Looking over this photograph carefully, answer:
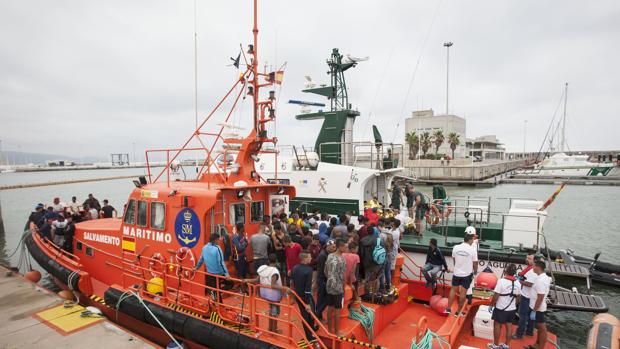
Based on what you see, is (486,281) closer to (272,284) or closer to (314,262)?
(314,262)

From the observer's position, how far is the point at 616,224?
837 inches

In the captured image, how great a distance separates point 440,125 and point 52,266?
7247 centimetres

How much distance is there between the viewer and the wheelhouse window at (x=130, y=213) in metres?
7.06

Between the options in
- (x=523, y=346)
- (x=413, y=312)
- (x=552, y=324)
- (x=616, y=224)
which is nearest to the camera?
(x=523, y=346)

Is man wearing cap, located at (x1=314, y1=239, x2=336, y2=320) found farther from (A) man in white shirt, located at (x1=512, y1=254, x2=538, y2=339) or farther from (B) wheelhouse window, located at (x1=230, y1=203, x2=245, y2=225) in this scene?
(A) man in white shirt, located at (x1=512, y1=254, x2=538, y2=339)

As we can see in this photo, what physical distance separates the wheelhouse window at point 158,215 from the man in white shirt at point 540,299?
6.61m

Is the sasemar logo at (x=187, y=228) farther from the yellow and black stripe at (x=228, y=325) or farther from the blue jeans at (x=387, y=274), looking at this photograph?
the blue jeans at (x=387, y=274)

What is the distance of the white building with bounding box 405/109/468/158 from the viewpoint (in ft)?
228

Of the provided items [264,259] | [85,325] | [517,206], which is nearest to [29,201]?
[85,325]

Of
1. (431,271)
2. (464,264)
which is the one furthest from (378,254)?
(431,271)

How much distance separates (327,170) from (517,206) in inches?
237

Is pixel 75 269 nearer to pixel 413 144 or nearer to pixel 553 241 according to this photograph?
pixel 553 241

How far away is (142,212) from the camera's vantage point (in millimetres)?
6918

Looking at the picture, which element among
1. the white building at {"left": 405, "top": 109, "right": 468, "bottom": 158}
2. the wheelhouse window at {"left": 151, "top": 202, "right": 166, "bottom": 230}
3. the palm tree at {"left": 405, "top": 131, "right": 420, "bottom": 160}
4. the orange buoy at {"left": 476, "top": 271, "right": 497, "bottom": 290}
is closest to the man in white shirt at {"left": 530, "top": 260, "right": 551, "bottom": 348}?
the orange buoy at {"left": 476, "top": 271, "right": 497, "bottom": 290}
